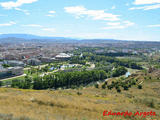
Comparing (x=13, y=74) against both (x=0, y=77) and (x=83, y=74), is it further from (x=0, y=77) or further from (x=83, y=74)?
(x=83, y=74)

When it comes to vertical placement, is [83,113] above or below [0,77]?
above

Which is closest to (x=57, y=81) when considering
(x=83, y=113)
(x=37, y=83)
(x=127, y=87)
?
(x=37, y=83)

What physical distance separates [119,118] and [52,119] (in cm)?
460

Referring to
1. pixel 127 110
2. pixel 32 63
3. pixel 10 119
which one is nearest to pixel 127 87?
pixel 127 110

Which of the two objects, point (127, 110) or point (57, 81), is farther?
point (57, 81)

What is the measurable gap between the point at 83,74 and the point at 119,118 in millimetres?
31662

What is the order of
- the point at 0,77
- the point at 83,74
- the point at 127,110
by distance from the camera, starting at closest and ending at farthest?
1. the point at 127,110
2. the point at 83,74
3. the point at 0,77

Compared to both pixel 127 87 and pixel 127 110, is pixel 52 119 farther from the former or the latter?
pixel 127 87

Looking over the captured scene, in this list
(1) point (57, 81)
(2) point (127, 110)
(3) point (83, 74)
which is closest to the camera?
(2) point (127, 110)

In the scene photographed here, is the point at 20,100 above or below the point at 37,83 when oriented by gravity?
above

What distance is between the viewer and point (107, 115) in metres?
10.0

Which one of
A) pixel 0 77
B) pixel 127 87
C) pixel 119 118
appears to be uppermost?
pixel 119 118

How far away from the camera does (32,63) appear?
71.4 meters

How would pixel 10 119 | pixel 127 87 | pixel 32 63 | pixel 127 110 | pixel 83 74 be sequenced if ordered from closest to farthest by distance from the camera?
pixel 10 119
pixel 127 110
pixel 127 87
pixel 83 74
pixel 32 63
